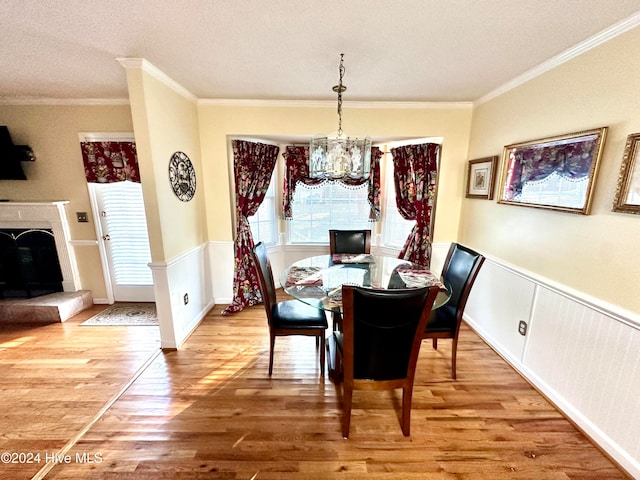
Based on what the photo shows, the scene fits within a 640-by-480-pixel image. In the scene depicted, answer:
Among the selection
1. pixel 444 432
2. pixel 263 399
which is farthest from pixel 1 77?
pixel 444 432

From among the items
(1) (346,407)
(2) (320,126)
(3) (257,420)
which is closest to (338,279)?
(1) (346,407)

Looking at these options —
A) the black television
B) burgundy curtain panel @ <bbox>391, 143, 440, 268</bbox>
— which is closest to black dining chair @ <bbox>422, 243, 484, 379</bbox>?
burgundy curtain panel @ <bbox>391, 143, 440, 268</bbox>

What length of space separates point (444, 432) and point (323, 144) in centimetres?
206

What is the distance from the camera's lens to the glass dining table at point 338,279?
1.77 meters

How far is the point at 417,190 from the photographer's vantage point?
3154 mm

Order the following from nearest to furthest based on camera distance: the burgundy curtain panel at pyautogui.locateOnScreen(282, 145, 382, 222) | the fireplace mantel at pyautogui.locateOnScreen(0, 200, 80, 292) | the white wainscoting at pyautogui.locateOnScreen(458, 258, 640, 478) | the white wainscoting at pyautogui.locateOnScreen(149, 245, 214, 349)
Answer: the white wainscoting at pyautogui.locateOnScreen(458, 258, 640, 478) → the white wainscoting at pyautogui.locateOnScreen(149, 245, 214, 349) → the fireplace mantel at pyautogui.locateOnScreen(0, 200, 80, 292) → the burgundy curtain panel at pyautogui.locateOnScreen(282, 145, 382, 222)

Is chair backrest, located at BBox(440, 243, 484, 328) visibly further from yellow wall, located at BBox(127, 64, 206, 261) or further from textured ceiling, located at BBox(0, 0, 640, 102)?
yellow wall, located at BBox(127, 64, 206, 261)

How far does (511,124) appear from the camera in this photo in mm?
2281

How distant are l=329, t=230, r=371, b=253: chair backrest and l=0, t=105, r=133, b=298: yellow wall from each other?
258cm

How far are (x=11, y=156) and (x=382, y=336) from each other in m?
4.15

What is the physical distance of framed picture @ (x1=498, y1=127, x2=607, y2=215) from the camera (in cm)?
159

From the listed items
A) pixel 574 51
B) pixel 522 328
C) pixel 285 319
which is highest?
pixel 574 51

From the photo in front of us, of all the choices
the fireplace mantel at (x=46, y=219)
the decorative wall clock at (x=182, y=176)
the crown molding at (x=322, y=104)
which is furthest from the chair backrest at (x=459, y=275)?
the fireplace mantel at (x=46, y=219)

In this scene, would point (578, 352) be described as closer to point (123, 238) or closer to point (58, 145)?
point (123, 238)
